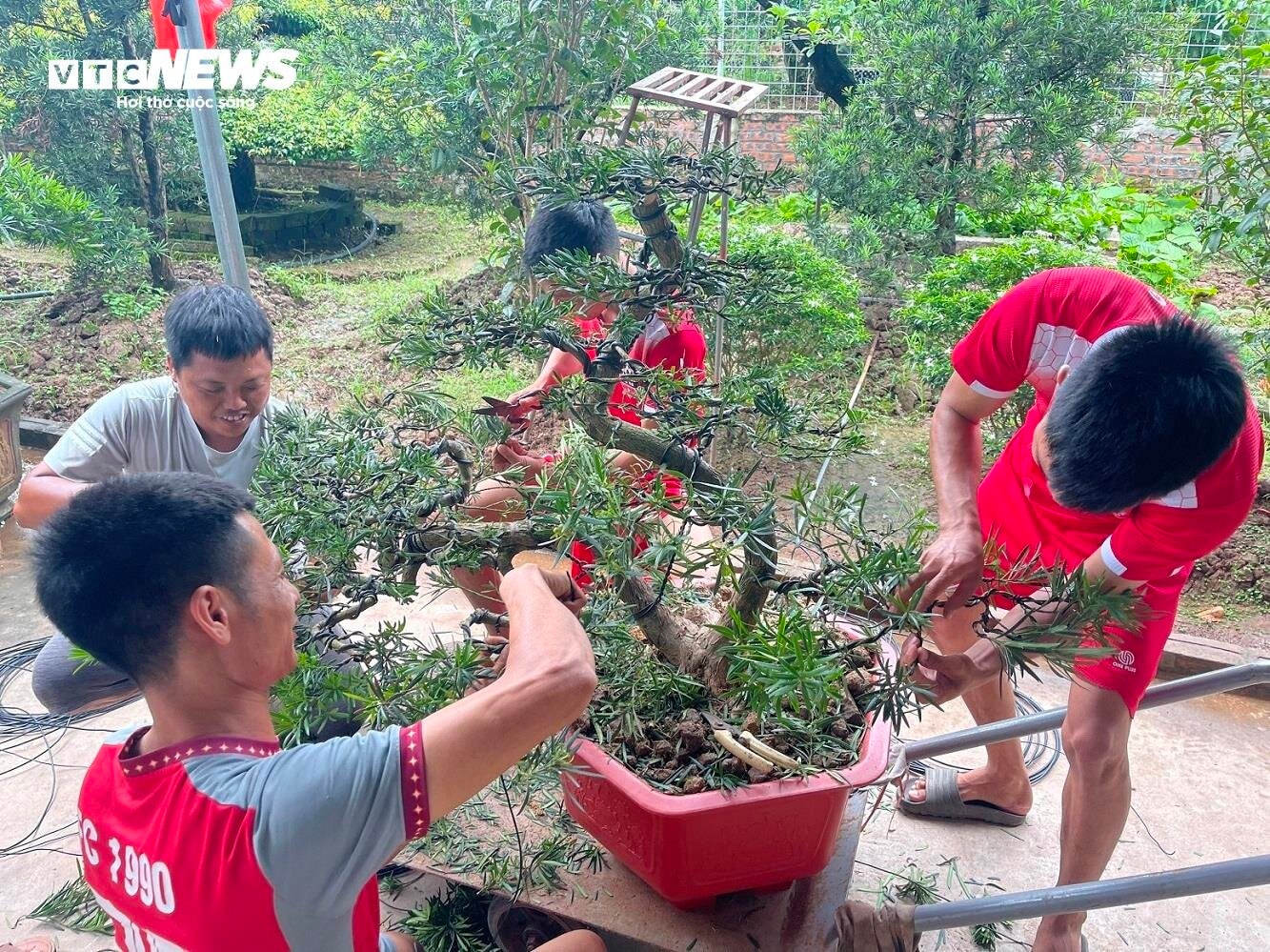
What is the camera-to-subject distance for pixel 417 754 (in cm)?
124

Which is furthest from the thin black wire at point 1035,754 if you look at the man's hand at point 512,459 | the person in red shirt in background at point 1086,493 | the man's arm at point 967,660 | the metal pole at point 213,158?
the metal pole at point 213,158

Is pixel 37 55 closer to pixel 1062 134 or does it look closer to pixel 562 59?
pixel 562 59

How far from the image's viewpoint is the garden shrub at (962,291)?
4.04 metres

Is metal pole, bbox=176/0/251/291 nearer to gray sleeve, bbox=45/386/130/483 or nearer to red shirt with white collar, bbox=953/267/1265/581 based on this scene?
gray sleeve, bbox=45/386/130/483

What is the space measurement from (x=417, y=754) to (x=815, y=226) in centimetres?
440

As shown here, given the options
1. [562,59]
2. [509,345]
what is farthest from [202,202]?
[509,345]

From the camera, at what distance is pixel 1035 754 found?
2.93 meters

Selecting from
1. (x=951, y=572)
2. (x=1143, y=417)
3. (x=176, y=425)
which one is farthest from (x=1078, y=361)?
(x=176, y=425)

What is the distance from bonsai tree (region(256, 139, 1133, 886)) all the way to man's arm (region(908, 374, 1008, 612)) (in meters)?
0.10

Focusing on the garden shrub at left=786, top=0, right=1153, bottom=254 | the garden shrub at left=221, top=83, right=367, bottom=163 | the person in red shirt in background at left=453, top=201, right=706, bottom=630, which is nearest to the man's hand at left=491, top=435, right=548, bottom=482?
the person in red shirt in background at left=453, top=201, right=706, bottom=630

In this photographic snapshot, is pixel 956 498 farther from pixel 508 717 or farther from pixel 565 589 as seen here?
pixel 508 717

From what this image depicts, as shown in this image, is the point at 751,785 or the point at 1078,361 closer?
the point at 751,785

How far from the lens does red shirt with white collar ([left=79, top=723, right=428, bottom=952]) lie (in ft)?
3.99

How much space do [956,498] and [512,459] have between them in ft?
3.29
